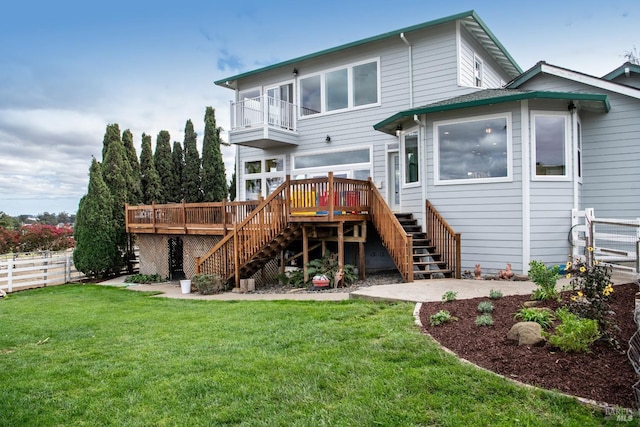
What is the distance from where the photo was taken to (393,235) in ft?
30.6

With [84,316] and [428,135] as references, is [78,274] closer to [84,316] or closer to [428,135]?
[84,316]

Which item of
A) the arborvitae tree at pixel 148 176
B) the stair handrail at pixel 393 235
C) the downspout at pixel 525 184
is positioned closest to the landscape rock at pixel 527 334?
the stair handrail at pixel 393 235

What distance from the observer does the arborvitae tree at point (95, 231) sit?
1559 cm

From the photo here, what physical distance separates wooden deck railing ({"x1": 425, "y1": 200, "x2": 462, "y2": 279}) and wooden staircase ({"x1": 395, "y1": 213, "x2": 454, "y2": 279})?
10cm

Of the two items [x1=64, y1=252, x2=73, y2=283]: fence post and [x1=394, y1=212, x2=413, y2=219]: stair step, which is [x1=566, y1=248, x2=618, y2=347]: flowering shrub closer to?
[x1=394, y1=212, x2=413, y2=219]: stair step

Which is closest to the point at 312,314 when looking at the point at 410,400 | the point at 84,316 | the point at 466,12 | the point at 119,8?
the point at 410,400

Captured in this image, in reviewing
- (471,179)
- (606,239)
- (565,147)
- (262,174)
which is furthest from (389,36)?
(606,239)

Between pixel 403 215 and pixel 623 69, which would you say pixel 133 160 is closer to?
pixel 403 215

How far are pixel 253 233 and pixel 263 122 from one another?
4556 mm

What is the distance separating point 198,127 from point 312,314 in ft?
63.9

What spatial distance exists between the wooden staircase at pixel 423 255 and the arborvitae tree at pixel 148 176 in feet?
48.8

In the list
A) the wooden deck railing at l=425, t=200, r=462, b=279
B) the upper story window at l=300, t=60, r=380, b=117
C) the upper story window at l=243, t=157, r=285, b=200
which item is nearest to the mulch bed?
the wooden deck railing at l=425, t=200, r=462, b=279

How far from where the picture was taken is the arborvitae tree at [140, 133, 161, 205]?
21266 mm

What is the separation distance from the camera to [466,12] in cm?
1101
